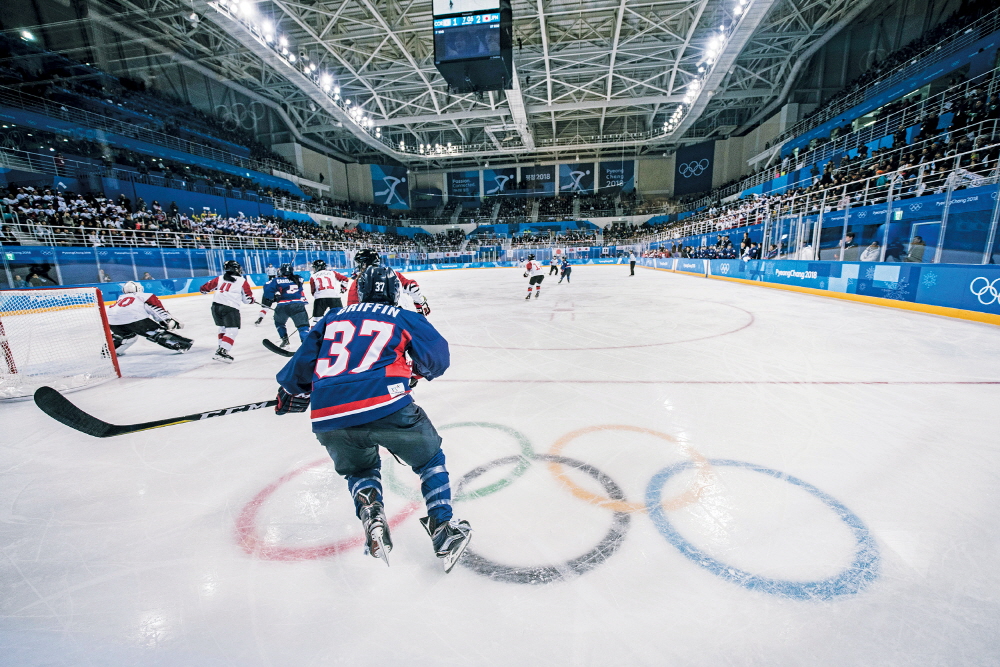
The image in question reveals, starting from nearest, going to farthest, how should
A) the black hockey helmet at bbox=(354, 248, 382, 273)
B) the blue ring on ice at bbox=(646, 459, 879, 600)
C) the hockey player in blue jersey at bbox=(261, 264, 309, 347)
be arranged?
the blue ring on ice at bbox=(646, 459, 879, 600), the black hockey helmet at bbox=(354, 248, 382, 273), the hockey player in blue jersey at bbox=(261, 264, 309, 347)

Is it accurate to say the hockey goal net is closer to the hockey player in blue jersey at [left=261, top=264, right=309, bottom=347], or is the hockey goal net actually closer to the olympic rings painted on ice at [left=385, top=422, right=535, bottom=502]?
the hockey player in blue jersey at [left=261, top=264, right=309, bottom=347]

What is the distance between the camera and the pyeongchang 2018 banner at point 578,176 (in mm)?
43000

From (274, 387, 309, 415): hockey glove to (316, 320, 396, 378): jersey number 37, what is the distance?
43 cm

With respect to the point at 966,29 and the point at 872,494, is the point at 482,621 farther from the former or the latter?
the point at 966,29

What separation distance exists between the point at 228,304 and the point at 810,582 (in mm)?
6838

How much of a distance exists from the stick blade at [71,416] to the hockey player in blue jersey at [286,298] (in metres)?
3.19

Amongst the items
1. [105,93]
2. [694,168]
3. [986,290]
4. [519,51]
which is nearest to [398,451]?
[986,290]

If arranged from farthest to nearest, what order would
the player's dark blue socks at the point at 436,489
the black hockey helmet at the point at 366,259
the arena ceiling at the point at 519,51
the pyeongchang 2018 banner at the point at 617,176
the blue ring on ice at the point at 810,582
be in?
the pyeongchang 2018 banner at the point at 617,176 < the arena ceiling at the point at 519,51 < the black hockey helmet at the point at 366,259 < the player's dark blue socks at the point at 436,489 < the blue ring on ice at the point at 810,582

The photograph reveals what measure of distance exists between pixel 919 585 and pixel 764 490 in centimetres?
69

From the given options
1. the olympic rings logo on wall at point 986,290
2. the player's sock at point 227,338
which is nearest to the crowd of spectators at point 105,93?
the player's sock at point 227,338

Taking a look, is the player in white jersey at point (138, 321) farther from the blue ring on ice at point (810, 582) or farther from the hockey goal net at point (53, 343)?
the blue ring on ice at point (810, 582)

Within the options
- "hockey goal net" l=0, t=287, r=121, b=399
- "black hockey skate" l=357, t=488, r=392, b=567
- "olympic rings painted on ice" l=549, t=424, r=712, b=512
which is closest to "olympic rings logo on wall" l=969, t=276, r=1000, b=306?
"olympic rings painted on ice" l=549, t=424, r=712, b=512

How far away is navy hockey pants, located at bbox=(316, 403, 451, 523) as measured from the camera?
6.00 ft

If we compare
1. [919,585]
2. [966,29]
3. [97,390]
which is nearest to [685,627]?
[919,585]
